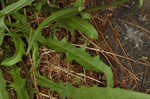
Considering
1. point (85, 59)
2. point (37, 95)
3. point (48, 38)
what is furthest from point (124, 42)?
point (37, 95)

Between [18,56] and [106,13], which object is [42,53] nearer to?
[18,56]

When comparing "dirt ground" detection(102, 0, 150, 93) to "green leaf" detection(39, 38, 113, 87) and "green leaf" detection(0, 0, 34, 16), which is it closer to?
"green leaf" detection(39, 38, 113, 87)

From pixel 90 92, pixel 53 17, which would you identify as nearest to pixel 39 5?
pixel 53 17

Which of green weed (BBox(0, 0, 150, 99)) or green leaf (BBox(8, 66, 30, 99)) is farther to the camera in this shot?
green leaf (BBox(8, 66, 30, 99))

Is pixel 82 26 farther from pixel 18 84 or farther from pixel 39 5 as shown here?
pixel 18 84

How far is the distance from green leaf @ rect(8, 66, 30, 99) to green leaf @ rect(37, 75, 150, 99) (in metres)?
0.11

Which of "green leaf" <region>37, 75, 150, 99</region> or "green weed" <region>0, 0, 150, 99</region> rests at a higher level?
"green weed" <region>0, 0, 150, 99</region>

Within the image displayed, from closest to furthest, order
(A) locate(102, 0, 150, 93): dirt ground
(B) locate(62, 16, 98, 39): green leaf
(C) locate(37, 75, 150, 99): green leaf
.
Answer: (C) locate(37, 75, 150, 99): green leaf < (B) locate(62, 16, 98, 39): green leaf < (A) locate(102, 0, 150, 93): dirt ground

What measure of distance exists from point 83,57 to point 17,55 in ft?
1.40

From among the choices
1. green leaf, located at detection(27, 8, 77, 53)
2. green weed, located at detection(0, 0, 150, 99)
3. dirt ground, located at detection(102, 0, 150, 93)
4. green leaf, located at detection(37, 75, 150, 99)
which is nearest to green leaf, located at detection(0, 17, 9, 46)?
green weed, located at detection(0, 0, 150, 99)

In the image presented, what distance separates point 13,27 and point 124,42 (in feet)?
2.60

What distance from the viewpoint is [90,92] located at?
130 centimetres

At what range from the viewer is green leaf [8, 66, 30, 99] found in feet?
4.58

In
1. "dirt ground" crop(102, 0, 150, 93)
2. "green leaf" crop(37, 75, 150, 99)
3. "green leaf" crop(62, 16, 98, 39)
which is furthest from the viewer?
"dirt ground" crop(102, 0, 150, 93)
